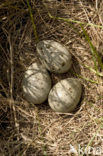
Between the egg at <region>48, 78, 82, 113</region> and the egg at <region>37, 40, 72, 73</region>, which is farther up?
the egg at <region>37, 40, 72, 73</region>

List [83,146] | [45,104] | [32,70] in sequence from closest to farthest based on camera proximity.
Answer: [83,146] < [32,70] < [45,104]

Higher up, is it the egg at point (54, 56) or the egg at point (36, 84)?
the egg at point (54, 56)

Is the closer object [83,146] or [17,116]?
[83,146]

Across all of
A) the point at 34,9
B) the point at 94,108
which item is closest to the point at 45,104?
the point at 94,108

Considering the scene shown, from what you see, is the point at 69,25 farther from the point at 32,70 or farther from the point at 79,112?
the point at 79,112

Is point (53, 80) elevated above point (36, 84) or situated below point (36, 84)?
below
